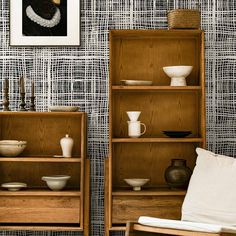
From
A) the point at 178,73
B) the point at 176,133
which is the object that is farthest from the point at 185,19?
the point at 176,133

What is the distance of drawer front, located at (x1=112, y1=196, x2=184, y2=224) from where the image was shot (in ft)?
13.9

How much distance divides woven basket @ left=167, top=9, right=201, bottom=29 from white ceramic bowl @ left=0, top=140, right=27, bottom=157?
55.7 inches

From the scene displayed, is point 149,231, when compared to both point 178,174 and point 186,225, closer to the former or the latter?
point 186,225

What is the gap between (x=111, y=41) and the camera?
4312 mm

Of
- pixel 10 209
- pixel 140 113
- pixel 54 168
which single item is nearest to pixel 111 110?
pixel 140 113

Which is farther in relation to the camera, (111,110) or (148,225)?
(111,110)

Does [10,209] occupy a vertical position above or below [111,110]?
below

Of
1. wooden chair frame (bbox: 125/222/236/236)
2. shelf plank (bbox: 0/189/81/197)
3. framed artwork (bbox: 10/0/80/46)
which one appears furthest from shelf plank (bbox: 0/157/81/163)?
framed artwork (bbox: 10/0/80/46)

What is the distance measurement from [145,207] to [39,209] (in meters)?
0.75

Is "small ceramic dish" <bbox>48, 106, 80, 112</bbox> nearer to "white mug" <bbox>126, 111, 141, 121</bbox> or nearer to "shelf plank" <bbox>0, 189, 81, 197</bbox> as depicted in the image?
"white mug" <bbox>126, 111, 141, 121</bbox>

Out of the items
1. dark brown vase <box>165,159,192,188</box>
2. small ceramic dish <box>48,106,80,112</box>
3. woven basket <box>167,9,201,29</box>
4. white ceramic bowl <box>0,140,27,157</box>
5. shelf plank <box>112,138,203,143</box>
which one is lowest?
dark brown vase <box>165,159,192,188</box>

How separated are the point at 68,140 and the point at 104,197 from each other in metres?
0.54

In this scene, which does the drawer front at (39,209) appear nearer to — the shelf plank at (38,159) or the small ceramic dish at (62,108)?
the shelf plank at (38,159)

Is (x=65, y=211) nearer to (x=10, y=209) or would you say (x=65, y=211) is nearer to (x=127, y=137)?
(x=10, y=209)
